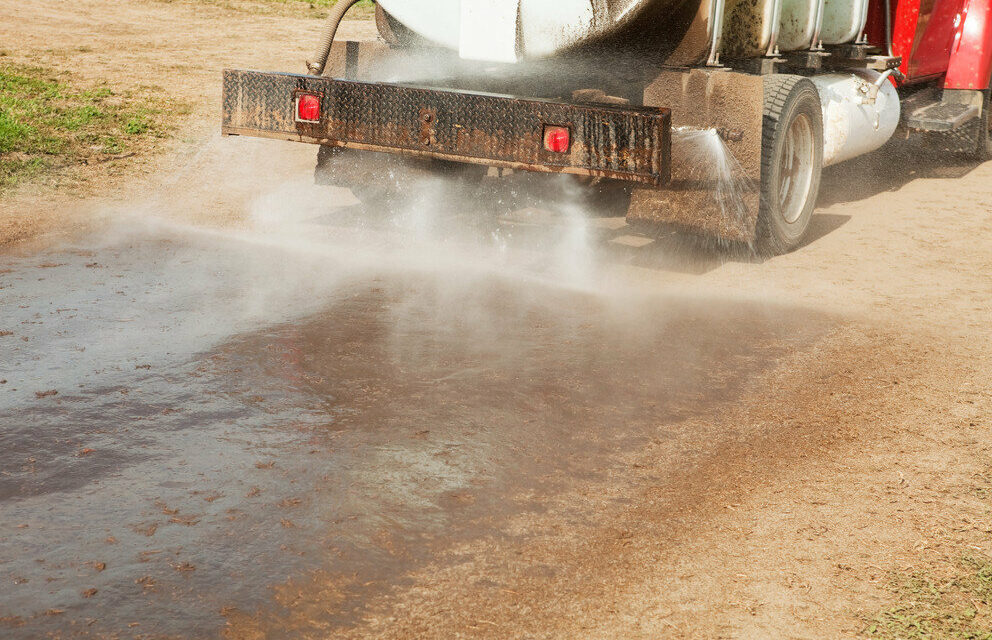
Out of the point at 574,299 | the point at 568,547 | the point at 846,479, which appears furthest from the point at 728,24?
the point at 568,547

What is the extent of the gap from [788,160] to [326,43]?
10.1ft

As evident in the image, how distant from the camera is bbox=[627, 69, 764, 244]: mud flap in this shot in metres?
5.69

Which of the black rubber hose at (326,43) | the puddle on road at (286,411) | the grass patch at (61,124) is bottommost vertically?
the puddle on road at (286,411)

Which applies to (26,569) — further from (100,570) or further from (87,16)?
(87,16)

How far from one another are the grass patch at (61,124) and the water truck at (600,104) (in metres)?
2.60

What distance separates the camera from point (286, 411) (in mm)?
3865

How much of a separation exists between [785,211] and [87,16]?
14.2 metres

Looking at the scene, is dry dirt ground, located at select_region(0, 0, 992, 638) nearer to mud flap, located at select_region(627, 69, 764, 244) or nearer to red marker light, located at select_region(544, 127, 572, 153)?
mud flap, located at select_region(627, 69, 764, 244)

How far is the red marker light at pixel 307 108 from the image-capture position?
6.00 metres

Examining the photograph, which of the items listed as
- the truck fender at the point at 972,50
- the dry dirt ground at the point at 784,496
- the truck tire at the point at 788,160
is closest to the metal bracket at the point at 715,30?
the truck tire at the point at 788,160

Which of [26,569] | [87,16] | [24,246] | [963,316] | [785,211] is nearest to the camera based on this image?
[26,569]

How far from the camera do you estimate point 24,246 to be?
6.07 meters

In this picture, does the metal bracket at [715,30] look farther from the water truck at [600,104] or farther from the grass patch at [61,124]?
the grass patch at [61,124]

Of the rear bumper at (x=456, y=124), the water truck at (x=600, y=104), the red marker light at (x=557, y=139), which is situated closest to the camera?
the rear bumper at (x=456, y=124)
